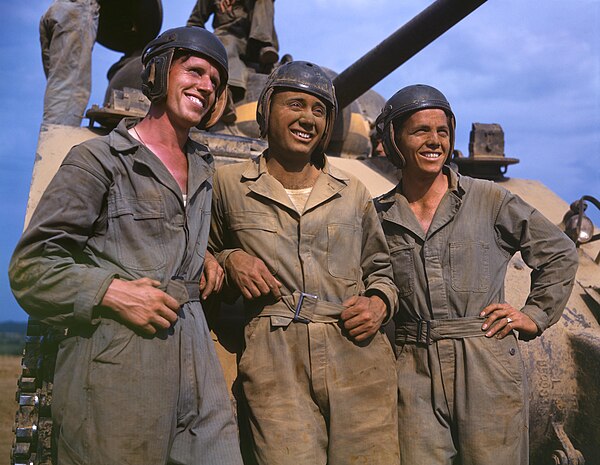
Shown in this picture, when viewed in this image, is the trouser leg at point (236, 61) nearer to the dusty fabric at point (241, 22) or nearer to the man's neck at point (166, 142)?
the dusty fabric at point (241, 22)

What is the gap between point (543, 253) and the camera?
3447mm

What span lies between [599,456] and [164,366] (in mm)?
2710

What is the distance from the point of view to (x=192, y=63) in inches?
114

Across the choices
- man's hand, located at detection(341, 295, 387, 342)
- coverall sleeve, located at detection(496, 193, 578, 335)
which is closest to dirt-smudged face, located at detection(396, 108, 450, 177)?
coverall sleeve, located at detection(496, 193, 578, 335)

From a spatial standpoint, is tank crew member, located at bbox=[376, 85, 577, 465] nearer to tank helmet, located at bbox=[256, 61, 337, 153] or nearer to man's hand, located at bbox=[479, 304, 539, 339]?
man's hand, located at bbox=[479, 304, 539, 339]

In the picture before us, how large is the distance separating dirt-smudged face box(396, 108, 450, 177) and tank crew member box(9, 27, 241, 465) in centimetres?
126

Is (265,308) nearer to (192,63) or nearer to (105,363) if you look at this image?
(105,363)

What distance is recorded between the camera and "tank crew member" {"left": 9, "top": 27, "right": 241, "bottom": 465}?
92.0 inches

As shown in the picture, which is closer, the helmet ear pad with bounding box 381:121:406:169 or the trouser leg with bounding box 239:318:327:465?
the trouser leg with bounding box 239:318:327:465

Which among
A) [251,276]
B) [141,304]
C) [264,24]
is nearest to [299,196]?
[251,276]

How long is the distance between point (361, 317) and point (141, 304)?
100 cm

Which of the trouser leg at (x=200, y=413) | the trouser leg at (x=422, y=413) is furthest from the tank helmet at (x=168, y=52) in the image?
the trouser leg at (x=422, y=413)

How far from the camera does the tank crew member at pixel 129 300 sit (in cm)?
234

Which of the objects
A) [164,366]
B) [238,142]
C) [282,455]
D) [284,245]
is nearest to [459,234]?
[284,245]
